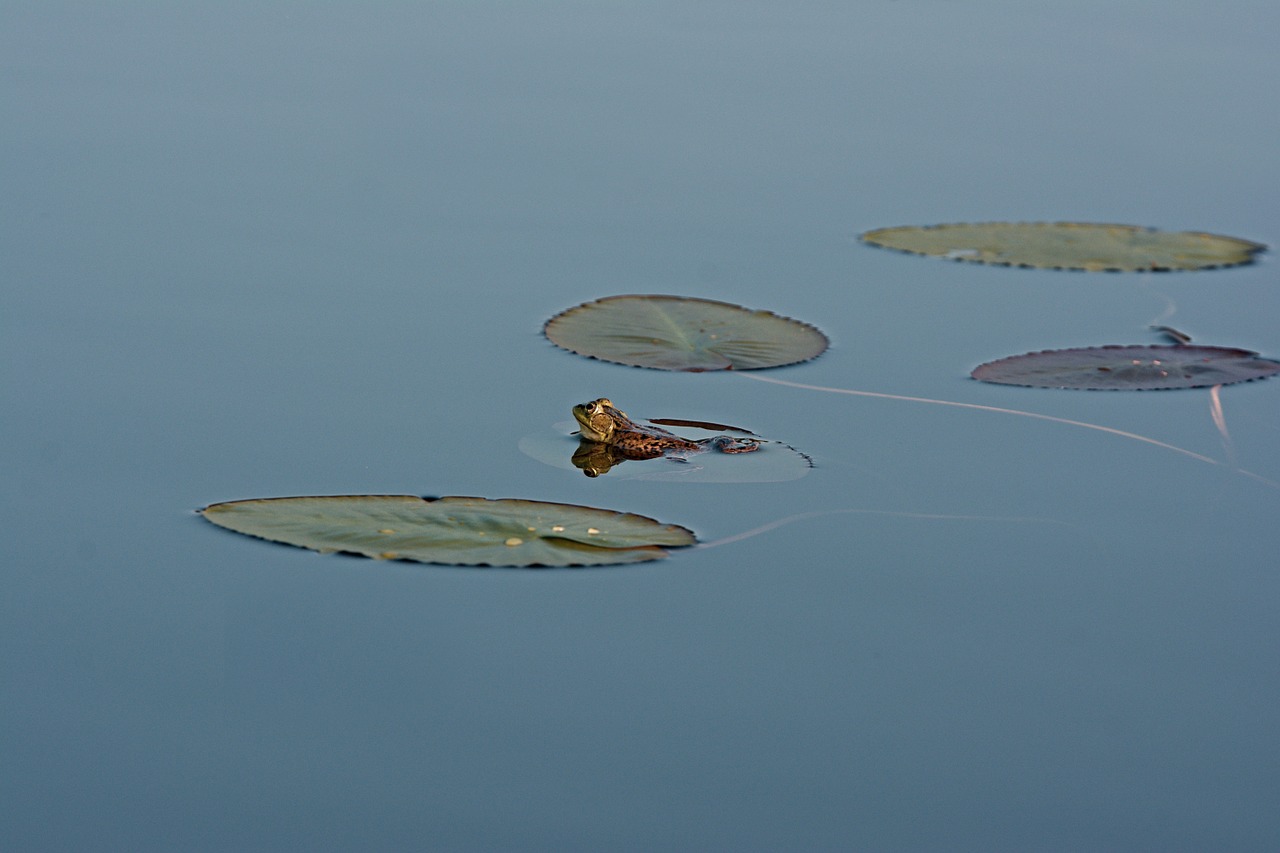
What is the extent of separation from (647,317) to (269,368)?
255cm

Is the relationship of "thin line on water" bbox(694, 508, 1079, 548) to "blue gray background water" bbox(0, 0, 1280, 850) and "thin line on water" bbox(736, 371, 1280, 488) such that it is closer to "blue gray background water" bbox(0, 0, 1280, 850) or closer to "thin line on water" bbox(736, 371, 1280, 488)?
"blue gray background water" bbox(0, 0, 1280, 850)

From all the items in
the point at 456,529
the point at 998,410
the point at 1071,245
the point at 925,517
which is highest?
the point at 1071,245

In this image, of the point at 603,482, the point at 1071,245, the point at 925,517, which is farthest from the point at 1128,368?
the point at 603,482

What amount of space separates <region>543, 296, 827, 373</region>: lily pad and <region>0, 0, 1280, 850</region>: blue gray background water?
210 mm

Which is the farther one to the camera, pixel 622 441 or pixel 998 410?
pixel 998 410

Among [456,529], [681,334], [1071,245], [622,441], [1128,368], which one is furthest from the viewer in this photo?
[1071,245]

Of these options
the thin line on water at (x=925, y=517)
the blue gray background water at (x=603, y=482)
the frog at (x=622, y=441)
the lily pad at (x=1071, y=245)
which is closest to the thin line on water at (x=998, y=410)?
the blue gray background water at (x=603, y=482)

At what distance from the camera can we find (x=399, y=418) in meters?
Answer: 8.04

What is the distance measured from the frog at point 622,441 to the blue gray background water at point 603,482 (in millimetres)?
323

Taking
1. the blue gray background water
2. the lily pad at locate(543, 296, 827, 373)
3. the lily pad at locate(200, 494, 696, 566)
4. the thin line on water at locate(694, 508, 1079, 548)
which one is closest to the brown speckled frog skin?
the blue gray background water

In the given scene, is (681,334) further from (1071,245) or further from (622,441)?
(1071,245)

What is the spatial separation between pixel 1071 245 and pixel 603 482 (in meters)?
6.04

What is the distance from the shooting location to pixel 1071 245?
1185 centimetres

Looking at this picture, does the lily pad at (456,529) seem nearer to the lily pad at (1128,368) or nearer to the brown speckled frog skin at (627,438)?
the brown speckled frog skin at (627,438)
